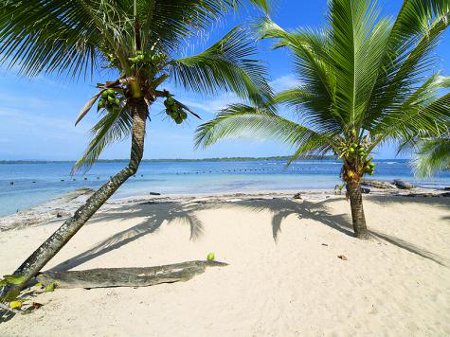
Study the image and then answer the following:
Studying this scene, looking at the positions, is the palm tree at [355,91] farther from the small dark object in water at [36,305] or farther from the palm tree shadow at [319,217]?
the small dark object in water at [36,305]

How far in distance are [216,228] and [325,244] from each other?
2265mm

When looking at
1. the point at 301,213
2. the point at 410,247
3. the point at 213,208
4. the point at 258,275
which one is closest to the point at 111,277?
the point at 258,275

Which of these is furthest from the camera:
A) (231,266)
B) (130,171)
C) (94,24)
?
(231,266)

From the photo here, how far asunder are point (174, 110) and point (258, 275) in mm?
2707

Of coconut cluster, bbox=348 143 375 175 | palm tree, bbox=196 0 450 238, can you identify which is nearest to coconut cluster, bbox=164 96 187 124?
palm tree, bbox=196 0 450 238

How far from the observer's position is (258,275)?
15.0 ft

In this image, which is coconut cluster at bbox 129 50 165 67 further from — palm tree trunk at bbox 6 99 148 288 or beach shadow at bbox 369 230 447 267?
beach shadow at bbox 369 230 447 267

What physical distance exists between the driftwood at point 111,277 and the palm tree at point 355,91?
298 cm

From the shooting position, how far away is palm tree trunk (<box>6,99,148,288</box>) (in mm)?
3646

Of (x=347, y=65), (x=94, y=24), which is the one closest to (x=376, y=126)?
(x=347, y=65)

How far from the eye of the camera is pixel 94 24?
143 inches

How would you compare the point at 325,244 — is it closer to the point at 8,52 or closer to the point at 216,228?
the point at 216,228

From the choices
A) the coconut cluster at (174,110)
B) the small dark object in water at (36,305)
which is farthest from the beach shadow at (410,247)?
the small dark object in water at (36,305)

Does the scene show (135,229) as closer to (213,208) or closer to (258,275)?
(213,208)
